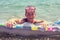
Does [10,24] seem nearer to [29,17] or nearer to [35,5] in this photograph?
[29,17]

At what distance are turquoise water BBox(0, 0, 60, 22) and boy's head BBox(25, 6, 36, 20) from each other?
0.12 ft

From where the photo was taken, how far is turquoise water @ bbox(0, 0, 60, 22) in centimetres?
130

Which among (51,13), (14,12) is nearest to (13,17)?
(14,12)

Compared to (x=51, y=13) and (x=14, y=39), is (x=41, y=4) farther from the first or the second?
(x=14, y=39)

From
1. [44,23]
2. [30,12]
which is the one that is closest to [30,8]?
[30,12]

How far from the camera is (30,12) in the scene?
4.41 ft

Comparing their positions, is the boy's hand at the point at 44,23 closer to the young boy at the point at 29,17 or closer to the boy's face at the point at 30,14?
the young boy at the point at 29,17

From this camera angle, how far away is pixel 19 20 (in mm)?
1321

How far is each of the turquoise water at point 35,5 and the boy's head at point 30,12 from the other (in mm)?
36

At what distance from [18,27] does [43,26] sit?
0.28 metres

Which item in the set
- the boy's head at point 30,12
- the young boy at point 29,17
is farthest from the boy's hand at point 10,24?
the boy's head at point 30,12

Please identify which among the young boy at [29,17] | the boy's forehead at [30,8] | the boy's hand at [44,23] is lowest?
the boy's hand at [44,23]

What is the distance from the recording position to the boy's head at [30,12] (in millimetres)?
1323

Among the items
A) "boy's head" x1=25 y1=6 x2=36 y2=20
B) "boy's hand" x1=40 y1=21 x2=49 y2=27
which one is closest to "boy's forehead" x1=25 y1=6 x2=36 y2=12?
"boy's head" x1=25 y1=6 x2=36 y2=20
